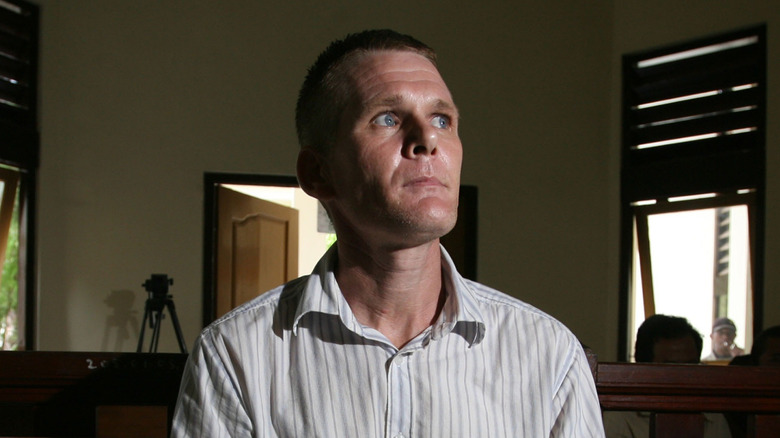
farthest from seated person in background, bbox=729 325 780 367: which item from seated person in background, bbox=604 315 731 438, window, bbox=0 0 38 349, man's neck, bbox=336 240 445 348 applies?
window, bbox=0 0 38 349

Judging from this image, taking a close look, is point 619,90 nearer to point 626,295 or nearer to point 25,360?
point 626,295

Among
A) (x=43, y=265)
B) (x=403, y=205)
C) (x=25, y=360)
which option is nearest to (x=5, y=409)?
(x=25, y=360)

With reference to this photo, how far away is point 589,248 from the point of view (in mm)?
4328

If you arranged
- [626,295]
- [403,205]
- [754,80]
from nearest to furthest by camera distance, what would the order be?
[403,205] → [754,80] → [626,295]

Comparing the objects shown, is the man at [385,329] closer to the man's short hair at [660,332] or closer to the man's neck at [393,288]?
the man's neck at [393,288]

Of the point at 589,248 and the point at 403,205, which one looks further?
the point at 589,248

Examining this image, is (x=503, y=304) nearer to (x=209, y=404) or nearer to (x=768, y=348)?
(x=209, y=404)

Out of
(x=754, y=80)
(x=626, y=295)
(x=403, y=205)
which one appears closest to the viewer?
(x=403, y=205)

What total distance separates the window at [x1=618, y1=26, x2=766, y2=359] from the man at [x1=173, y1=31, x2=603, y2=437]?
3.04 metres

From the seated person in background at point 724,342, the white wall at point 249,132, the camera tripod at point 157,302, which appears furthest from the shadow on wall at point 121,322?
the seated person in background at point 724,342

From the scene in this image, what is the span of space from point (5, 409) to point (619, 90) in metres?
3.92

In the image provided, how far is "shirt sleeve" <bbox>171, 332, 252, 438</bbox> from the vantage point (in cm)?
85

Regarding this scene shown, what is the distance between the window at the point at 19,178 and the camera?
3.59 meters

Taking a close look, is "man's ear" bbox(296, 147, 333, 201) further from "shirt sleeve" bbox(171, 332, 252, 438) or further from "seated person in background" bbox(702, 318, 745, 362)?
"seated person in background" bbox(702, 318, 745, 362)
